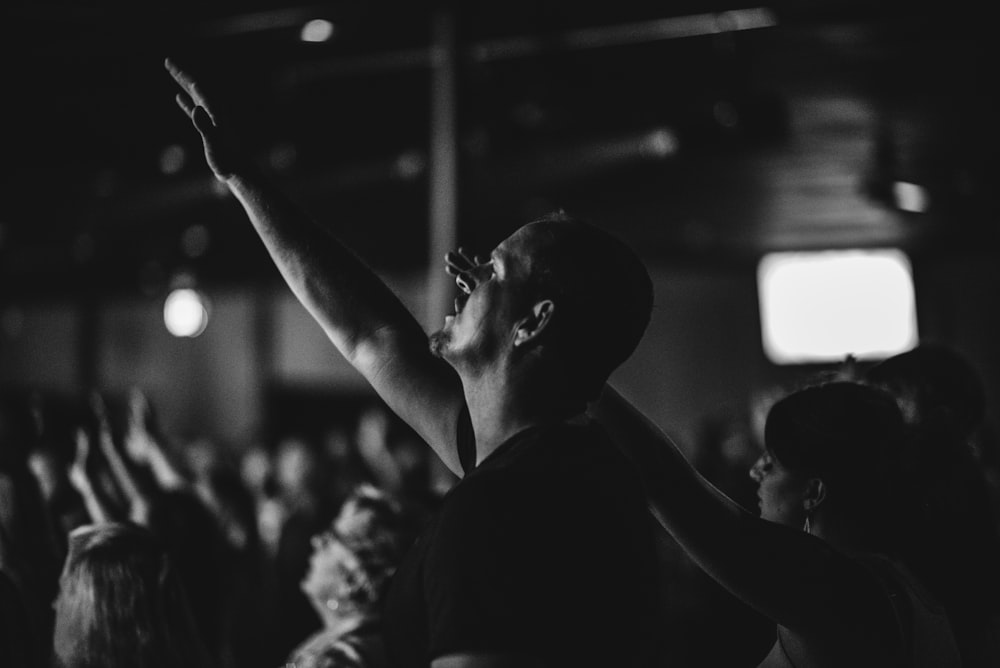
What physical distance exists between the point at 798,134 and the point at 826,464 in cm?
681

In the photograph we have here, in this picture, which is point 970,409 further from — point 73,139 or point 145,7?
point 73,139

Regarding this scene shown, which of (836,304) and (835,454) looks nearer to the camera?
(835,454)

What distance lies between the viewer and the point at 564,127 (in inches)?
313

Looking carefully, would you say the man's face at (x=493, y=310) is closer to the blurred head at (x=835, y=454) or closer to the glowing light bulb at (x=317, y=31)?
the blurred head at (x=835, y=454)

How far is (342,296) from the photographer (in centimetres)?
174

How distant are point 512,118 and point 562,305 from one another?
20.4 feet


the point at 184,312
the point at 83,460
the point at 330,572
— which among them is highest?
the point at 184,312

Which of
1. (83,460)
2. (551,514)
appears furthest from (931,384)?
(83,460)

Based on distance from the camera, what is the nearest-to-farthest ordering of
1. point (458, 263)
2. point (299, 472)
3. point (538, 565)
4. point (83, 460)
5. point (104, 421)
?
1. point (538, 565)
2. point (458, 263)
3. point (83, 460)
4. point (104, 421)
5. point (299, 472)

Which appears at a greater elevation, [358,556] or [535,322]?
[535,322]

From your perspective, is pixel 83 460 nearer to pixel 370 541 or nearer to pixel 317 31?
pixel 370 541

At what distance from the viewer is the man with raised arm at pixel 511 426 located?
1159 millimetres

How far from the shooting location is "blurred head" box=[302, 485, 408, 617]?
2768 millimetres

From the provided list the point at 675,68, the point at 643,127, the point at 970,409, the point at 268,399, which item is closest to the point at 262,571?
the point at 970,409
